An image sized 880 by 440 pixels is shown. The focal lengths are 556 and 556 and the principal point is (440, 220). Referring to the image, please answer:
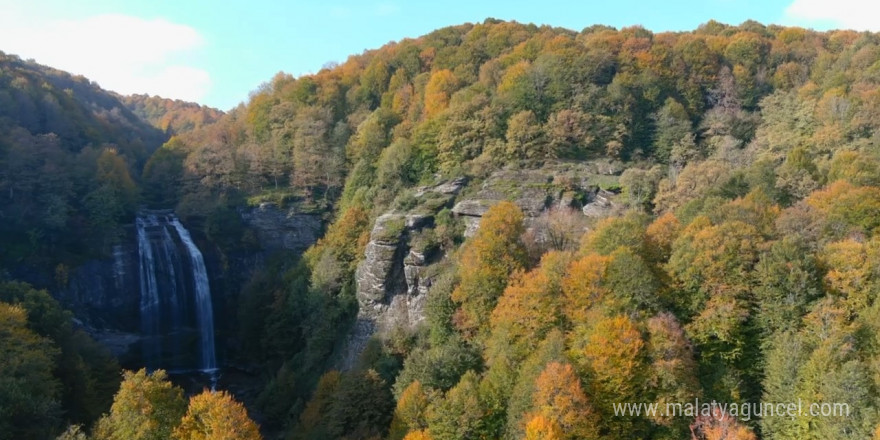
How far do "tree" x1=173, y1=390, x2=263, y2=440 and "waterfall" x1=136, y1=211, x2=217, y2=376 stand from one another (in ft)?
78.4

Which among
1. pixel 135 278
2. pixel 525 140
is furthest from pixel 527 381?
pixel 135 278

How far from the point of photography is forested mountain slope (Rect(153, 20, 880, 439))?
87.3ft

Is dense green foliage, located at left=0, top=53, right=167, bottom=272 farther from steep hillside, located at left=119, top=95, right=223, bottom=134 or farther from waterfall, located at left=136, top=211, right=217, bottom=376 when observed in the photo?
steep hillside, located at left=119, top=95, right=223, bottom=134

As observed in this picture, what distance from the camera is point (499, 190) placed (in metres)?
44.2

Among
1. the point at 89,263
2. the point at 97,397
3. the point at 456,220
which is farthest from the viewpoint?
the point at 89,263

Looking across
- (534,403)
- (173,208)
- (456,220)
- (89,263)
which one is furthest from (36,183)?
(534,403)

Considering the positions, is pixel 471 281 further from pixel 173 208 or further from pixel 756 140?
pixel 173 208

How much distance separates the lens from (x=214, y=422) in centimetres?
2522

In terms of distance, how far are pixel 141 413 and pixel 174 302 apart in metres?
27.2

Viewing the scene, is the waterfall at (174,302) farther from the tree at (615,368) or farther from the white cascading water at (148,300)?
the tree at (615,368)

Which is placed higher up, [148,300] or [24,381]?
[24,381]

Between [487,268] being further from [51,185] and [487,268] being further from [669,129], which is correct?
[51,185]

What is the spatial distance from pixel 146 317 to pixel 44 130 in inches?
1076

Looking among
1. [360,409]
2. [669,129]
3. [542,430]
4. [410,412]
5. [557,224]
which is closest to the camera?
[542,430]
